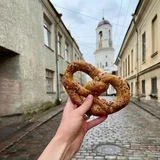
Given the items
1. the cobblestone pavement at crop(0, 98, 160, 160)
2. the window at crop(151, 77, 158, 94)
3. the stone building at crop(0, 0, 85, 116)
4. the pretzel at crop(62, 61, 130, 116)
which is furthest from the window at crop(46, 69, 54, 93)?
the pretzel at crop(62, 61, 130, 116)

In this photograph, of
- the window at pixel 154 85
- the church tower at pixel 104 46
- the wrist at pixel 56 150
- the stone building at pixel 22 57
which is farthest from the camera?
the church tower at pixel 104 46

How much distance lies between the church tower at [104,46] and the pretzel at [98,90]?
48.4 meters

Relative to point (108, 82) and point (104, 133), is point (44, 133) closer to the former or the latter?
point (104, 133)

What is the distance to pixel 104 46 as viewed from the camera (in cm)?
5128

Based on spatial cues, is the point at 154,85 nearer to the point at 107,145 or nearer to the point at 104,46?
the point at 107,145

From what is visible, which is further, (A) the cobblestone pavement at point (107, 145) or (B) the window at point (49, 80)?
(B) the window at point (49, 80)

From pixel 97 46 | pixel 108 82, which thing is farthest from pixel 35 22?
pixel 97 46

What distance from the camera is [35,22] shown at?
10.6 metres

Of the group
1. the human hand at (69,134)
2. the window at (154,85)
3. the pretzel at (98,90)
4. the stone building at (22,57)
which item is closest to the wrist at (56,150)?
the human hand at (69,134)

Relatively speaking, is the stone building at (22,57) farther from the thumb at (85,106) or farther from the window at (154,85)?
the window at (154,85)

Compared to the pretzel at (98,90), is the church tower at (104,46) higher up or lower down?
higher up

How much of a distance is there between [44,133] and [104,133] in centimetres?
174

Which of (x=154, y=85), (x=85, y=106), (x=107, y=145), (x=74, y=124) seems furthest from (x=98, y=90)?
(x=154, y=85)

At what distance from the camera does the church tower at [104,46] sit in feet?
166
